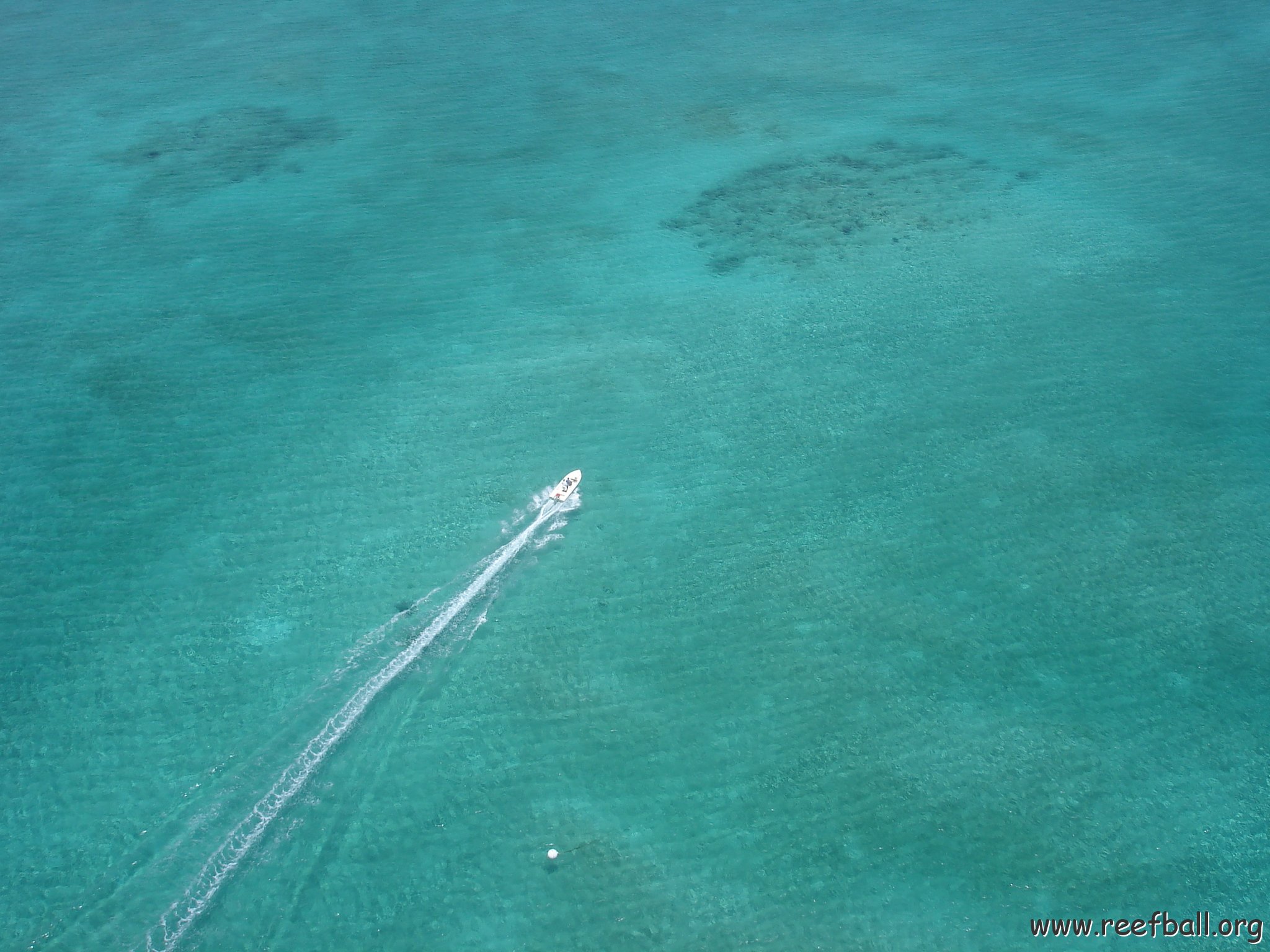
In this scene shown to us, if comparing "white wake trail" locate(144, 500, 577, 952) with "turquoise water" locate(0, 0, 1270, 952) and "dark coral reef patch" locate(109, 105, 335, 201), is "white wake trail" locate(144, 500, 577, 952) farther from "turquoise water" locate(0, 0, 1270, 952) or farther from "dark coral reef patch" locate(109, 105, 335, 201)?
"dark coral reef patch" locate(109, 105, 335, 201)

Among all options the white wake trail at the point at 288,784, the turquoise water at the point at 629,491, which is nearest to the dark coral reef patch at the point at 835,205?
the turquoise water at the point at 629,491

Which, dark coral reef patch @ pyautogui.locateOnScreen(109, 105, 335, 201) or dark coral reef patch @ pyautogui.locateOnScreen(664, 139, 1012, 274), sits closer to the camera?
dark coral reef patch @ pyautogui.locateOnScreen(664, 139, 1012, 274)

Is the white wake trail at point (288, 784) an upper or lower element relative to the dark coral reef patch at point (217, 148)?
lower

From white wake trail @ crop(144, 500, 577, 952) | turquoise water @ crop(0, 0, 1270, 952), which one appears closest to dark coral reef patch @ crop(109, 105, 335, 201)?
turquoise water @ crop(0, 0, 1270, 952)

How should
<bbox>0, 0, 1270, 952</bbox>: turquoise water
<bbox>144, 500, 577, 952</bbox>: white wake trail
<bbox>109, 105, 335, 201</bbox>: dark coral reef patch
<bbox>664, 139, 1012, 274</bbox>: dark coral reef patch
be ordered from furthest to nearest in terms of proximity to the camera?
<bbox>109, 105, 335, 201</bbox>: dark coral reef patch < <bbox>664, 139, 1012, 274</bbox>: dark coral reef patch < <bbox>0, 0, 1270, 952</bbox>: turquoise water < <bbox>144, 500, 577, 952</bbox>: white wake trail

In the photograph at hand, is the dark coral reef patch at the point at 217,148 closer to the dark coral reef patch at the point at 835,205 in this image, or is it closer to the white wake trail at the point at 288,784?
the dark coral reef patch at the point at 835,205

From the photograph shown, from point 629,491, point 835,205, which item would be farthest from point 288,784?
point 835,205
